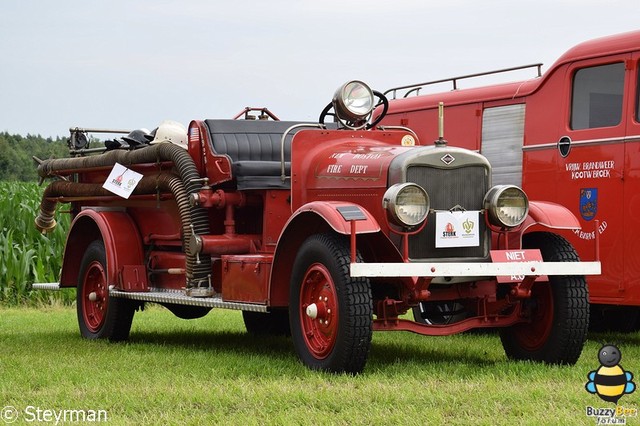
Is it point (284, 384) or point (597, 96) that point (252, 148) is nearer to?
point (597, 96)

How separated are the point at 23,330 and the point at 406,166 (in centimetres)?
557

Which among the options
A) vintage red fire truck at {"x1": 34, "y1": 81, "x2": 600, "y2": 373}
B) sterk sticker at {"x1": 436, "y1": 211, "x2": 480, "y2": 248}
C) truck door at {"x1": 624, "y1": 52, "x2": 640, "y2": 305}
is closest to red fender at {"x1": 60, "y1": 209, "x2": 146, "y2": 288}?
vintage red fire truck at {"x1": 34, "y1": 81, "x2": 600, "y2": 373}

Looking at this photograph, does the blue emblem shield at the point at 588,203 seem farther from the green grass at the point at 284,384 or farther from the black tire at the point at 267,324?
the black tire at the point at 267,324

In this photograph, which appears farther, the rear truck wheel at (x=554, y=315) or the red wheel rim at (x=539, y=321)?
the red wheel rim at (x=539, y=321)

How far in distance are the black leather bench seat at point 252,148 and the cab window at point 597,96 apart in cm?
266

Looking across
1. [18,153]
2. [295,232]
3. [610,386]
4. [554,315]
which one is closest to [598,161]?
[554,315]

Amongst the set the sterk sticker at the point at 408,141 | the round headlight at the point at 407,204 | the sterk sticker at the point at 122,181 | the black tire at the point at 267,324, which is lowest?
the black tire at the point at 267,324

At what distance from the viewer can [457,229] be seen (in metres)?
8.20

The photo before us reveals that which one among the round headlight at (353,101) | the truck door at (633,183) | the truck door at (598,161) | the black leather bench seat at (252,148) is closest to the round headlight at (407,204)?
the round headlight at (353,101)

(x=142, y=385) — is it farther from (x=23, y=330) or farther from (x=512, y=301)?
(x=23, y=330)

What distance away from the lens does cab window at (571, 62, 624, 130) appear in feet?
34.2

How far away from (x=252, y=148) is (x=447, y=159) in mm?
2561

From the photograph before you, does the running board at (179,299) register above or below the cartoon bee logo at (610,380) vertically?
above

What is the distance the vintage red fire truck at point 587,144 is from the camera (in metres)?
10.3
